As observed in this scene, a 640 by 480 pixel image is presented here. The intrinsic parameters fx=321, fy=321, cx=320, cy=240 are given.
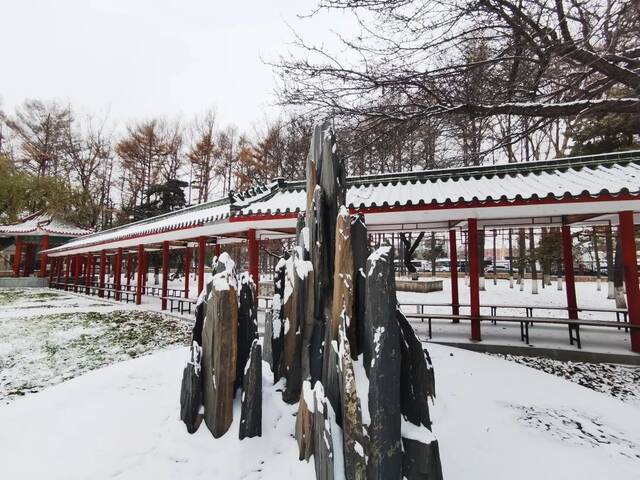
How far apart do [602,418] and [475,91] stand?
220 inches

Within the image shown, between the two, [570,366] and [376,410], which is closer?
[376,410]

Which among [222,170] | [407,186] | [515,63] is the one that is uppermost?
[222,170]

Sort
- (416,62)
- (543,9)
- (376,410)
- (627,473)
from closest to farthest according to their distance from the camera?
(376,410)
(627,473)
(543,9)
(416,62)

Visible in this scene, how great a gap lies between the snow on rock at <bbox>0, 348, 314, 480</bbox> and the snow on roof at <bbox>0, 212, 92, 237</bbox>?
2668 cm

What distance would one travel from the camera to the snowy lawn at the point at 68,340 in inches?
241

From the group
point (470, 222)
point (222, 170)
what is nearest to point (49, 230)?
point (222, 170)

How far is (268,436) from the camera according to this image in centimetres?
329

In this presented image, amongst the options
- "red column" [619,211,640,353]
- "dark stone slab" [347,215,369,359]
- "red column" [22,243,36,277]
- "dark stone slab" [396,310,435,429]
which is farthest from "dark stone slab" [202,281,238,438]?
"red column" [22,243,36,277]

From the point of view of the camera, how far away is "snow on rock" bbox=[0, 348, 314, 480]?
287 centimetres

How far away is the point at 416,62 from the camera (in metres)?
5.85

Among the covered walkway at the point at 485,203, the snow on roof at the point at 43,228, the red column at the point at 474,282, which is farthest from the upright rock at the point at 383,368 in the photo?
the snow on roof at the point at 43,228

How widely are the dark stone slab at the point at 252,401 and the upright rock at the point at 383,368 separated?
130cm

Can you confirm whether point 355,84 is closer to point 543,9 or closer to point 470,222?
point 543,9

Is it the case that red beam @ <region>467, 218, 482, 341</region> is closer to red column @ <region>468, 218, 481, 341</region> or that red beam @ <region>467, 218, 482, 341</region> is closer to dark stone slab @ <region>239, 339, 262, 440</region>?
red column @ <region>468, 218, 481, 341</region>
